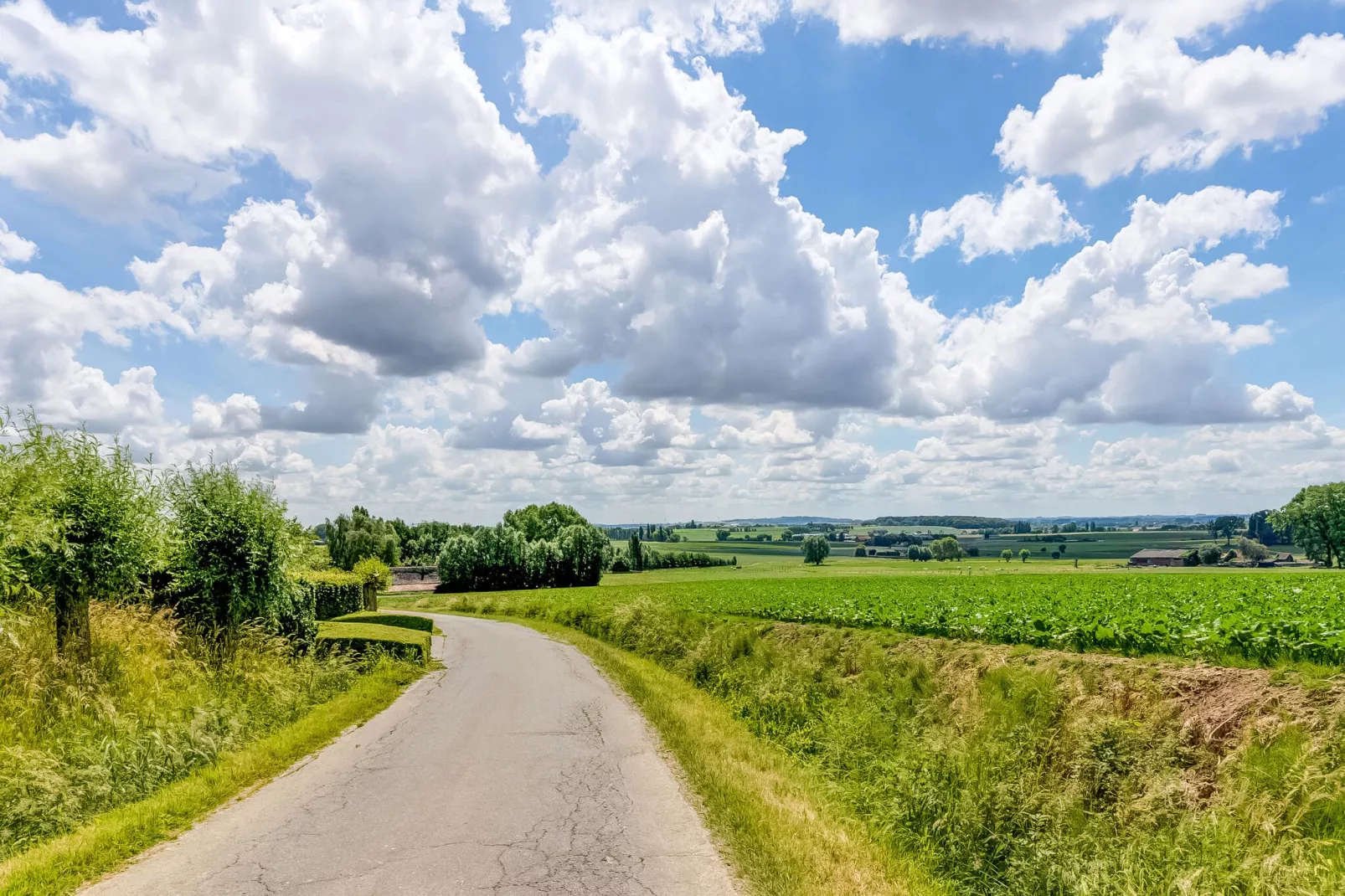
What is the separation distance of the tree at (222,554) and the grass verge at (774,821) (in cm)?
1069

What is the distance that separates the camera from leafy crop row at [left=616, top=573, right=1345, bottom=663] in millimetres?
11883

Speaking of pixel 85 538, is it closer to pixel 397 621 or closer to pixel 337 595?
pixel 397 621

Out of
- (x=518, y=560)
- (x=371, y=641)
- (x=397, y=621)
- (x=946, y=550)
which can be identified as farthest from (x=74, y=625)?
(x=946, y=550)

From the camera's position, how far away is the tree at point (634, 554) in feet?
463

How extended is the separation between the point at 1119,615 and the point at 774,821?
11157 mm

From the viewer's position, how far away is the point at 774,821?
8.31 meters

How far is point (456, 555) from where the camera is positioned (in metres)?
97.8

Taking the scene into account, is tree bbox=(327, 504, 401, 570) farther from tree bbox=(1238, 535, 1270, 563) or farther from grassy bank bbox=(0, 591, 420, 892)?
tree bbox=(1238, 535, 1270, 563)

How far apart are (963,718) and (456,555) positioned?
9197cm

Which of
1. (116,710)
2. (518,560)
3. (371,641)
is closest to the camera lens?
(116,710)

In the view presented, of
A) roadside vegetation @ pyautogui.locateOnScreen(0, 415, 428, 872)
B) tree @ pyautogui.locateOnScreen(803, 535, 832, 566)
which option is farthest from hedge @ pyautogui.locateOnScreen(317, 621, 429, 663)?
tree @ pyautogui.locateOnScreen(803, 535, 832, 566)

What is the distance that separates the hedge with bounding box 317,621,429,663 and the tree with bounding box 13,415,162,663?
7.24m

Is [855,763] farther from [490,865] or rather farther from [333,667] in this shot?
[333,667]

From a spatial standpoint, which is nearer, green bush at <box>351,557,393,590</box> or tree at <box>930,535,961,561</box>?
green bush at <box>351,557,393,590</box>
